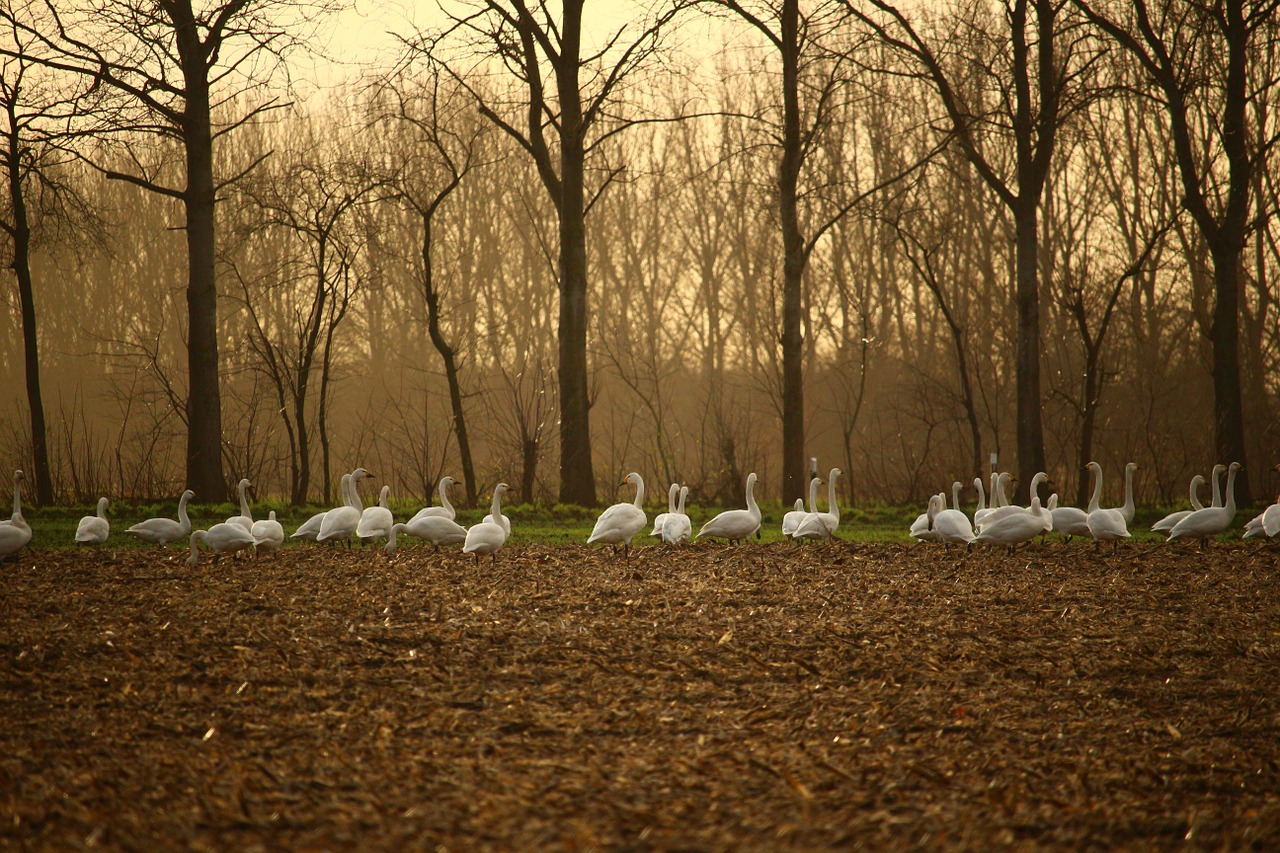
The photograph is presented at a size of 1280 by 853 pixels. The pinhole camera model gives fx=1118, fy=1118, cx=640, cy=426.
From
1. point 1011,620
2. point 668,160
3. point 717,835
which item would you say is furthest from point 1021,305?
point 668,160

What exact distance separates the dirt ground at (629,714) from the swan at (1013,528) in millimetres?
1949

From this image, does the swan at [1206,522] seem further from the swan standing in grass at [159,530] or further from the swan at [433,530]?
the swan standing in grass at [159,530]

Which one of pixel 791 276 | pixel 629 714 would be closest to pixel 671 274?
pixel 791 276

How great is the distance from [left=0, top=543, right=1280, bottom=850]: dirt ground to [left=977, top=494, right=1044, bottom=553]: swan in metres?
1.95

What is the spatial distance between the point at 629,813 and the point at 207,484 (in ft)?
46.2

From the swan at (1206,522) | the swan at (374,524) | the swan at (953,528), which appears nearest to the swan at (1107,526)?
the swan at (1206,522)

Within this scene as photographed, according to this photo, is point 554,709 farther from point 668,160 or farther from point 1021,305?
point 668,160

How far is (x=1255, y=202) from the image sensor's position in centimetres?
2592

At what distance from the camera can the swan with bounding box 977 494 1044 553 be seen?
432 inches

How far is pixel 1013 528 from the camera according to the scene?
11.0 meters

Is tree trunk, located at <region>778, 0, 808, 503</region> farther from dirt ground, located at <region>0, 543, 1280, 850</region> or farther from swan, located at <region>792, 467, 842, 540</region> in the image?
dirt ground, located at <region>0, 543, 1280, 850</region>

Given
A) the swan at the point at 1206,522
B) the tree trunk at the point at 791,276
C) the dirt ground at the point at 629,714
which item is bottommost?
the dirt ground at the point at 629,714

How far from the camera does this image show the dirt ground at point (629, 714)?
4.07 meters

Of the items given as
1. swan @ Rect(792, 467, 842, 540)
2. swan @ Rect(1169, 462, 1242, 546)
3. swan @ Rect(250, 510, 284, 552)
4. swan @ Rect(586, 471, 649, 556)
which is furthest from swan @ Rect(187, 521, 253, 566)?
swan @ Rect(1169, 462, 1242, 546)
